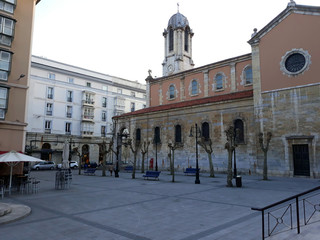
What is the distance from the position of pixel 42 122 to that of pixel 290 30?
37.9 m

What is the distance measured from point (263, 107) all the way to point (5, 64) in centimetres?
2200

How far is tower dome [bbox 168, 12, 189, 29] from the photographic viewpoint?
41.9m

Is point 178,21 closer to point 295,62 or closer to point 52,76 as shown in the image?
point 52,76

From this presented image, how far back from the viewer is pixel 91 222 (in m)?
8.04

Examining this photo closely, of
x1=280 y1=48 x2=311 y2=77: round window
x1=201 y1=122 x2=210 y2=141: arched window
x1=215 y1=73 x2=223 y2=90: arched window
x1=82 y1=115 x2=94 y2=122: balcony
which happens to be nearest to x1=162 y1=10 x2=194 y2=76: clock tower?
x1=215 y1=73 x2=223 y2=90: arched window

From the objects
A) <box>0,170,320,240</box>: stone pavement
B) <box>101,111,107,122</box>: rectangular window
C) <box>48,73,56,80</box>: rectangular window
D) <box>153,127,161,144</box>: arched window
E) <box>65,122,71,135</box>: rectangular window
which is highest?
<box>48,73,56,80</box>: rectangular window

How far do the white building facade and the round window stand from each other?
28.9 metres

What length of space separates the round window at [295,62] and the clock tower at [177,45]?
20.2m

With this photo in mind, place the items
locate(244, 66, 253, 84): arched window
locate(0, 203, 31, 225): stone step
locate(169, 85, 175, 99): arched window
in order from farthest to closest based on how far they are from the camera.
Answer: locate(169, 85, 175, 99): arched window, locate(244, 66, 253, 84): arched window, locate(0, 203, 31, 225): stone step

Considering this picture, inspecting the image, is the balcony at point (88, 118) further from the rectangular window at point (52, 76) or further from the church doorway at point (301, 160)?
the church doorway at point (301, 160)

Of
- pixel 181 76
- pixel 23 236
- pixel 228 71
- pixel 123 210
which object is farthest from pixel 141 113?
pixel 23 236

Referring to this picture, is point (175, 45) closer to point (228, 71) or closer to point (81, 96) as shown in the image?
point (228, 71)

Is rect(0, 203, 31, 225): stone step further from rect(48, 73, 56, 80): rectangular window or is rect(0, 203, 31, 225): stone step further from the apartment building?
rect(48, 73, 56, 80): rectangular window

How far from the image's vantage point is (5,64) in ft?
57.1
